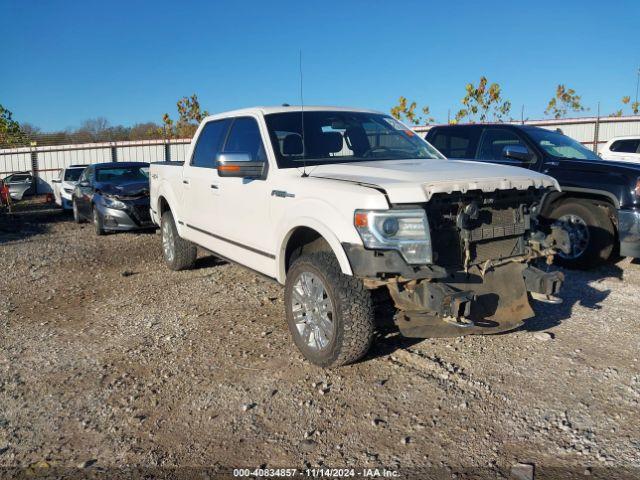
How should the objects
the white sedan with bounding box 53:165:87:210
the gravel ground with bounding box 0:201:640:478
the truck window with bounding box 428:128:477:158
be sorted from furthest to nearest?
the white sedan with bounding box 53:165:87:210 → the truck window with bounding box 428:128:477:158 → the gravel ground with bounding box 0:201:640:478

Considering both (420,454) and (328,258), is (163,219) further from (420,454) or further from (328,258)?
(420,454)

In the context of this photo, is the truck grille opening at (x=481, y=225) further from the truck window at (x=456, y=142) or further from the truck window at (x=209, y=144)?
the truck window at (x=456, y=142)

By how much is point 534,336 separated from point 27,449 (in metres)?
3.80

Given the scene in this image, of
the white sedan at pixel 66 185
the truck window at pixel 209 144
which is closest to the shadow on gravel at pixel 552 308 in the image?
the truck window at pixel 209 144

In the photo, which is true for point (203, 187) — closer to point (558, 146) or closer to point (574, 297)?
point (574, 297)

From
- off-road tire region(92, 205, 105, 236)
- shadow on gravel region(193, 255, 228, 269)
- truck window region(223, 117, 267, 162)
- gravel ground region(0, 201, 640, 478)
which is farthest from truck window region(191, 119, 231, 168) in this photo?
off-road tire region(92, 205, 105, 236)

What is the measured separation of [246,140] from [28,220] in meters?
11.5

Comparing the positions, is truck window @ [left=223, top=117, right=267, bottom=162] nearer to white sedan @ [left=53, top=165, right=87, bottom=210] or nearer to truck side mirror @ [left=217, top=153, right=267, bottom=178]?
truck side mirror @ [left=217, top=153, right=267, bottom=178]

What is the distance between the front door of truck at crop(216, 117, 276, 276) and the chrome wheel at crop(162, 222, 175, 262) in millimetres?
1818

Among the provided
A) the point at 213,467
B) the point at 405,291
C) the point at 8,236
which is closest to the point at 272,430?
the point at 213,467

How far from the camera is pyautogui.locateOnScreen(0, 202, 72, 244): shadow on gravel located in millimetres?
11655

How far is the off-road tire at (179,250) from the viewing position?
276 inches

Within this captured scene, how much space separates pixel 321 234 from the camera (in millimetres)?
3943

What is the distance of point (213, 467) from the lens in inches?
116
